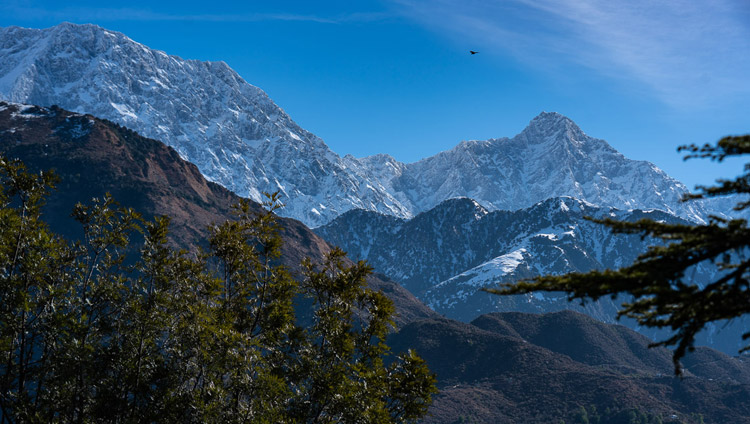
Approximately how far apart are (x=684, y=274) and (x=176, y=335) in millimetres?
16249

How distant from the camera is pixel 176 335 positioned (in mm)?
19750

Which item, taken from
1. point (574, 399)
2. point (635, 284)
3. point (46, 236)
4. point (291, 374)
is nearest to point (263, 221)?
point (291, 374)

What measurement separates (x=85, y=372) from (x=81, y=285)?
3.04 metres

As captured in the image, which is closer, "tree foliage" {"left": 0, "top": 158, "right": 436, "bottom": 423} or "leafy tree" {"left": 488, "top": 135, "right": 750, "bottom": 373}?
"leafy tree" {"left": 488, "top": 135, "right": 750, "bottom": 373}

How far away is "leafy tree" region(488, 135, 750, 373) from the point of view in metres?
9.45

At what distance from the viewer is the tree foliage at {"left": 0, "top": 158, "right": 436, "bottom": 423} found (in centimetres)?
1795

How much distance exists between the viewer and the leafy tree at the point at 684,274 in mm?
9453

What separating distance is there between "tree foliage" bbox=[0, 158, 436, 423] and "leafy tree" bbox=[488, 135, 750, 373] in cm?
1051

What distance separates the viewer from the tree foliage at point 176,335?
18.0 meters

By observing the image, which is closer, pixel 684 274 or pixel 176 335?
pixel 684 274

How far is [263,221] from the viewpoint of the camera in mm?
20812

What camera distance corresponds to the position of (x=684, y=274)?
9633mm

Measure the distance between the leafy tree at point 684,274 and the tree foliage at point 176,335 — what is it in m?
10.5

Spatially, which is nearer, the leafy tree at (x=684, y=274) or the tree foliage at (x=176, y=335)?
the leafy tree at (x=684, y=274)
